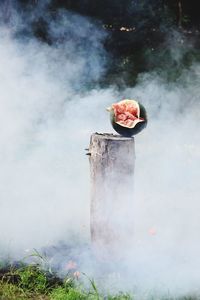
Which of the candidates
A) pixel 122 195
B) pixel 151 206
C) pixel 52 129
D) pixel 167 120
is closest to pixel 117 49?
pixel 167 120

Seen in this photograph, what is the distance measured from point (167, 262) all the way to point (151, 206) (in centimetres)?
155

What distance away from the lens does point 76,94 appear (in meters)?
9.70

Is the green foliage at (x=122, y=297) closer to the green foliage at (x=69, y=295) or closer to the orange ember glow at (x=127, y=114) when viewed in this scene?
the green foliage at (x=69, y=295)

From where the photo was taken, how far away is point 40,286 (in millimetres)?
4098

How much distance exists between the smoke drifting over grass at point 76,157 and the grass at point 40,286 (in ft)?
0.90

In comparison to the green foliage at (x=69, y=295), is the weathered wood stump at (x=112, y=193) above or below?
above

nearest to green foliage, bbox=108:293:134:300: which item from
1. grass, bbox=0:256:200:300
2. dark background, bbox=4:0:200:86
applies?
grass, bbox=0:256:200:300

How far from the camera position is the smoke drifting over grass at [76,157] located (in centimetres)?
479

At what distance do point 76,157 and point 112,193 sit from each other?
3551mm

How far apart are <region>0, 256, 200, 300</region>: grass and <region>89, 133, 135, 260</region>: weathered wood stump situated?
396mm

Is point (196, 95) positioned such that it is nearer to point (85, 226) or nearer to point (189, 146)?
point (189, 146)

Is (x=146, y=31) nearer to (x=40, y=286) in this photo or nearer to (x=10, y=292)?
(x=40, y=286)

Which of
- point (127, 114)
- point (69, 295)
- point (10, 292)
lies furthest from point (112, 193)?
point (10, 292)

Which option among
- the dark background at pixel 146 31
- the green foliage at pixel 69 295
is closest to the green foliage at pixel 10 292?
the green foliage at pixel 69 295
